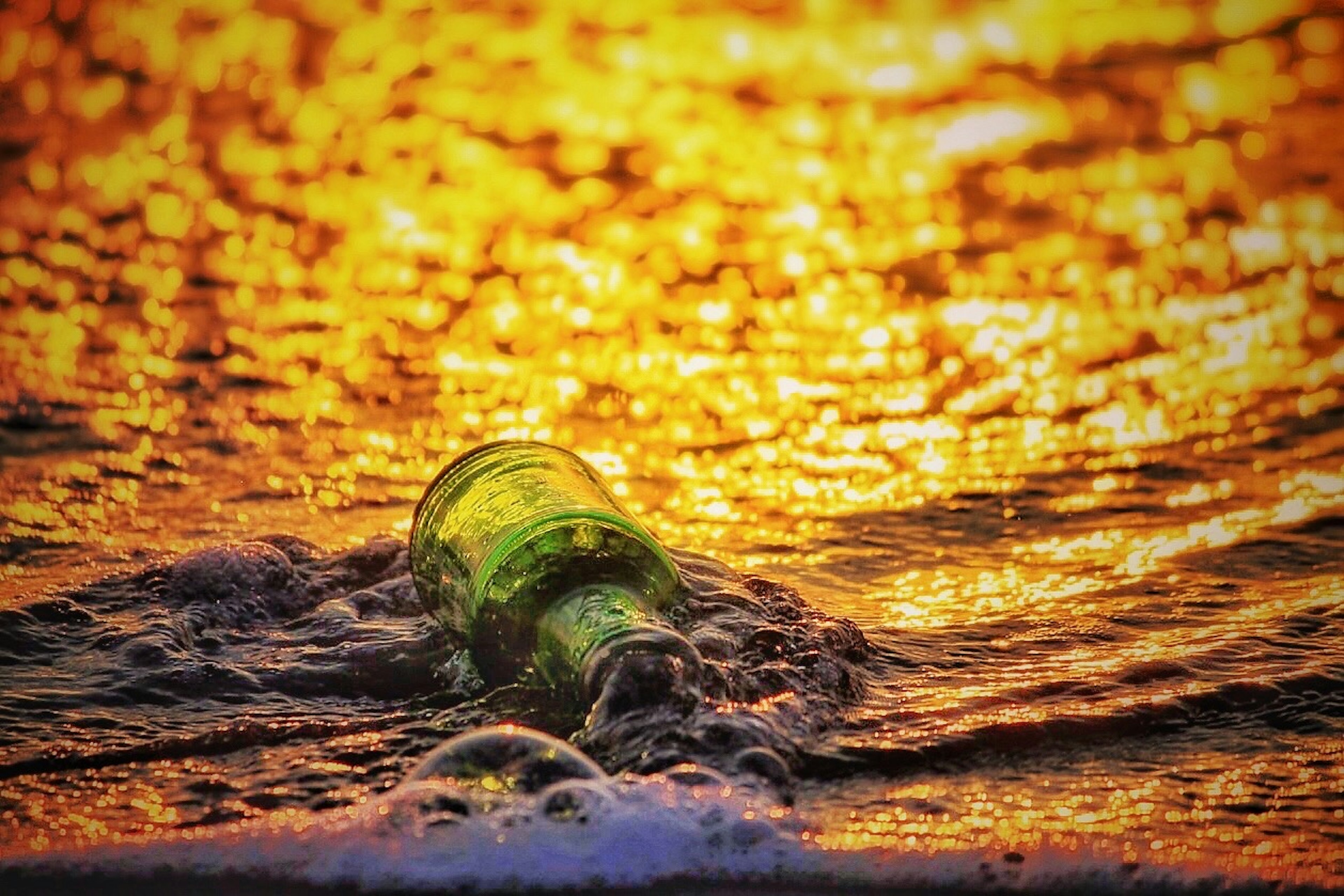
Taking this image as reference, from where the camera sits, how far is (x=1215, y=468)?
14.8 feet

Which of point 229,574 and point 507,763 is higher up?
point 229,574

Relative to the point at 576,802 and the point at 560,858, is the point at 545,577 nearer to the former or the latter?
the point at 576,802

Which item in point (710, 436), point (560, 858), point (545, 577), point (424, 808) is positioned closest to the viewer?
point (560, 858)

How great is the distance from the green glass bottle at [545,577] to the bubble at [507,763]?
0.23 meters

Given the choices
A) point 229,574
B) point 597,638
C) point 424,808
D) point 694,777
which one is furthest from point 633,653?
point 229,574

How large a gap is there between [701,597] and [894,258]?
3.32m

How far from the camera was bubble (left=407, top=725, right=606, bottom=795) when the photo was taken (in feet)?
7.84

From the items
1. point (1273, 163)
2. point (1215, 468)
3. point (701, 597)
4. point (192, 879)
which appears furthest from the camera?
point (1273, 163)

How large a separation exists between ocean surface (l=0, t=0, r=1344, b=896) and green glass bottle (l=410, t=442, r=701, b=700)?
8 centimetres

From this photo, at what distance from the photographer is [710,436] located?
15.6ft

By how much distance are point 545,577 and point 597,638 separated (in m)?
0.24

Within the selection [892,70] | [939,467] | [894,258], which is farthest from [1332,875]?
[892,70]

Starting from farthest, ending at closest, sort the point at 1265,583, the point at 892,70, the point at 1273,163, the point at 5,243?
the point at 892,70
the point at 1273,163
the point at 5,243
the point at 1265,583

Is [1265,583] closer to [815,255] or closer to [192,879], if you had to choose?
[192,879]
